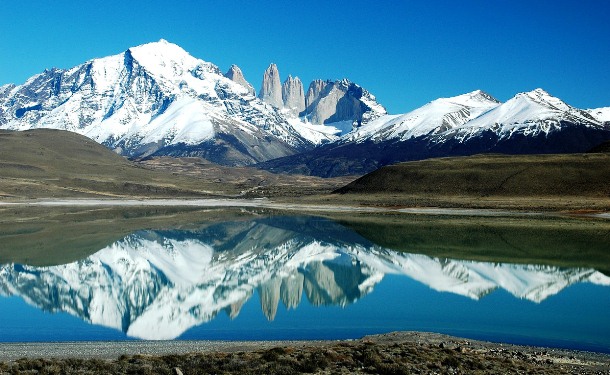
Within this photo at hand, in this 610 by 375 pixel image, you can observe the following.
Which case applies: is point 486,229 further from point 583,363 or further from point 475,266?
point 583,363

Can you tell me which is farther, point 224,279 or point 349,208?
point 349,208

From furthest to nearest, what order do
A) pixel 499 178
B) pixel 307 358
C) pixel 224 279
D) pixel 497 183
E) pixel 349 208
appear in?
1. pixel 499 178
2. pixel 497 183
3. pixel 349 208
4. pixel 224 279
5. pixel 307 358

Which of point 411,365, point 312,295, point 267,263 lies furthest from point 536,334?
point 267,263

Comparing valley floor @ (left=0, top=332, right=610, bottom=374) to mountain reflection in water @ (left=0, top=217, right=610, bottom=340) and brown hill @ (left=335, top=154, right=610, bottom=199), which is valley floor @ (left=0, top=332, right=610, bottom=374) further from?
brown hill @ (left=335, top=154, right=610, bottom=199)

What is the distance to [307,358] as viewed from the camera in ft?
81.5

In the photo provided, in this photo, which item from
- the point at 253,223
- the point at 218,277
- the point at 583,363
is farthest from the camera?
the point at 253,223

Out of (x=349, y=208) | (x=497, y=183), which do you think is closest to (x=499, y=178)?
(x=497, y=183)

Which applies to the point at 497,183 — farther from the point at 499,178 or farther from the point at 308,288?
the point at 308,288

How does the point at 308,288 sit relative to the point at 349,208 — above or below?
below

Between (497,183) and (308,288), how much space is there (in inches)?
4624

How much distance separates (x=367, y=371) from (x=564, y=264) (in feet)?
146

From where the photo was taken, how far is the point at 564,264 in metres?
61.3

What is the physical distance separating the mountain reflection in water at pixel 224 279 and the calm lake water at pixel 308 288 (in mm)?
127

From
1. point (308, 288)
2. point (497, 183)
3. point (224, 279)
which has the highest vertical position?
point (497, 183)
